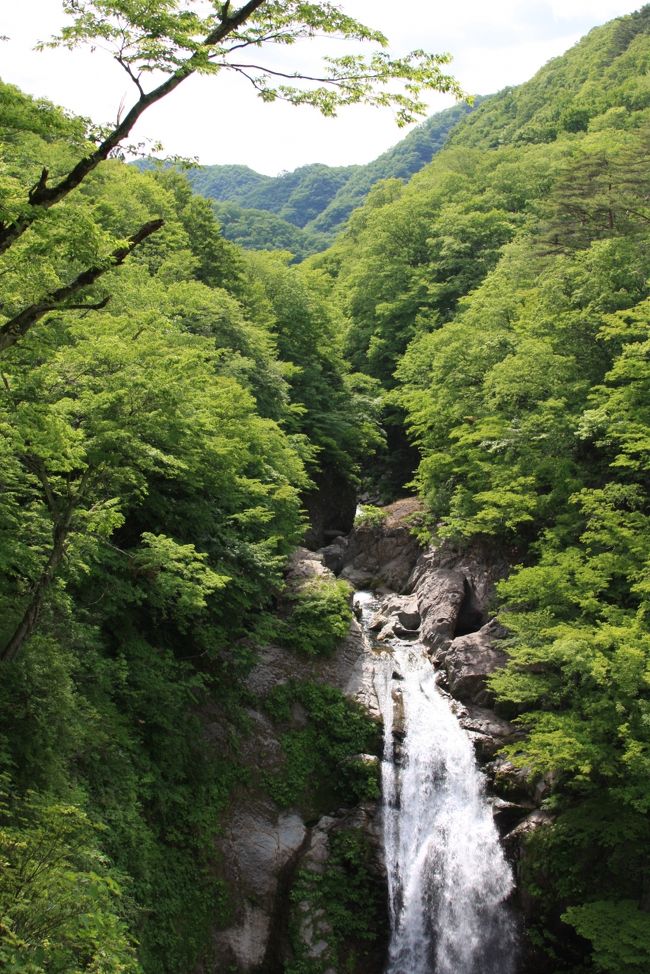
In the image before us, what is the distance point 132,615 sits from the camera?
592 inches

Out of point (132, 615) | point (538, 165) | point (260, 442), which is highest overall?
point (538, 165)

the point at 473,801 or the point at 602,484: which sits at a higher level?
the point at 602,484

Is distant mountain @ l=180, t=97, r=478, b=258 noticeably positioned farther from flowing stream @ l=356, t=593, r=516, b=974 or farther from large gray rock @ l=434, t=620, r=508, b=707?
flowing stream @ l=356, t=593, r=516, b=974

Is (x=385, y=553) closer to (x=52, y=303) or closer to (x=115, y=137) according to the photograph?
(x=52, y=303)

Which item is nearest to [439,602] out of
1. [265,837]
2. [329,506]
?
[329,506]

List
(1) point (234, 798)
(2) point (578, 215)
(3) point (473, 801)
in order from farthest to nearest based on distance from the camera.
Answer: (2) point (578, 215)
(3) point (473, 801)
(1) point (234, 798)

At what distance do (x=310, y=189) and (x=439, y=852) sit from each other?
130189mm

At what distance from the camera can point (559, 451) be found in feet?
68.4

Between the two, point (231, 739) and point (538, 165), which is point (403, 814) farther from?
point (538, 165)

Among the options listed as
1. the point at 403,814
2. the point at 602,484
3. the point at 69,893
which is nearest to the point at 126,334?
the point at 69,893

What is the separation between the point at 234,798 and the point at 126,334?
9.86 metres

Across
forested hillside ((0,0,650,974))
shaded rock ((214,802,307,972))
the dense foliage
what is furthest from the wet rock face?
the dense foliage

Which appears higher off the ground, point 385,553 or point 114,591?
point 385,553

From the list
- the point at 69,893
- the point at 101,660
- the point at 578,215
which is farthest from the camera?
the point at 578,215
